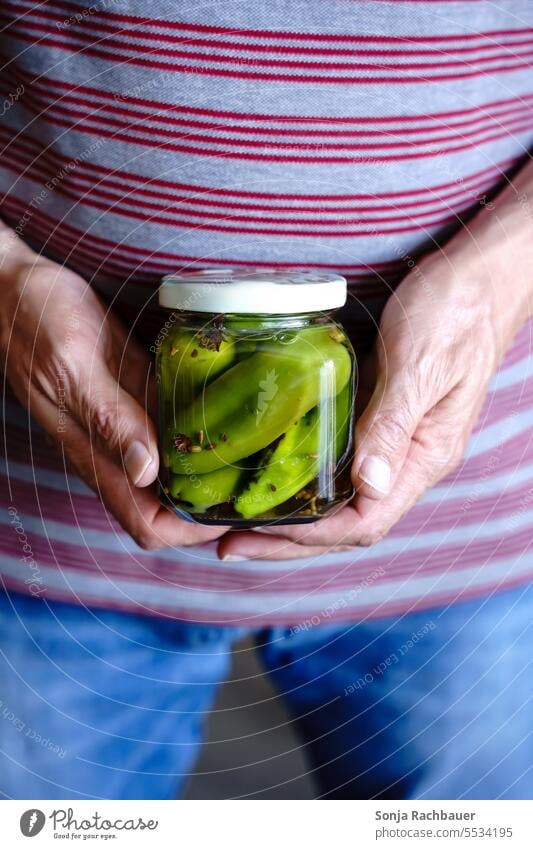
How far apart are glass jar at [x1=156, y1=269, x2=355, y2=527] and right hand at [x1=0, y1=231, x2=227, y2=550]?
3 centimetres

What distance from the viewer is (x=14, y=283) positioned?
279 mm

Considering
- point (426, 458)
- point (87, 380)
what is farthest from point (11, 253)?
point (426, 458)

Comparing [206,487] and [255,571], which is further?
[255,571]

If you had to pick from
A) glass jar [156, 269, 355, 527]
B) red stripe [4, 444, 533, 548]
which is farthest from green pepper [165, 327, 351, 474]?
red stripe [4, 444, 533, 548]

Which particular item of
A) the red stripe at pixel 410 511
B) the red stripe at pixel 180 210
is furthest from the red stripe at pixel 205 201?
the red stripe at pixel 410 511

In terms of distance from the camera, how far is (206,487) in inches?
8.8

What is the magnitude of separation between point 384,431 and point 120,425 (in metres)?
0.08

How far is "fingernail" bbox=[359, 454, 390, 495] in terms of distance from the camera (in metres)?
0.25

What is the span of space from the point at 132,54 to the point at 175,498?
0.42 ft

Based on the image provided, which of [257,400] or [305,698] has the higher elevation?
[257,400]

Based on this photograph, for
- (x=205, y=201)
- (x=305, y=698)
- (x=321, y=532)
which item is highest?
(x=205, y=201)

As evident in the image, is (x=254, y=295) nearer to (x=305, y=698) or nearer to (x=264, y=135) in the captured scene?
(x=264, y=135)
